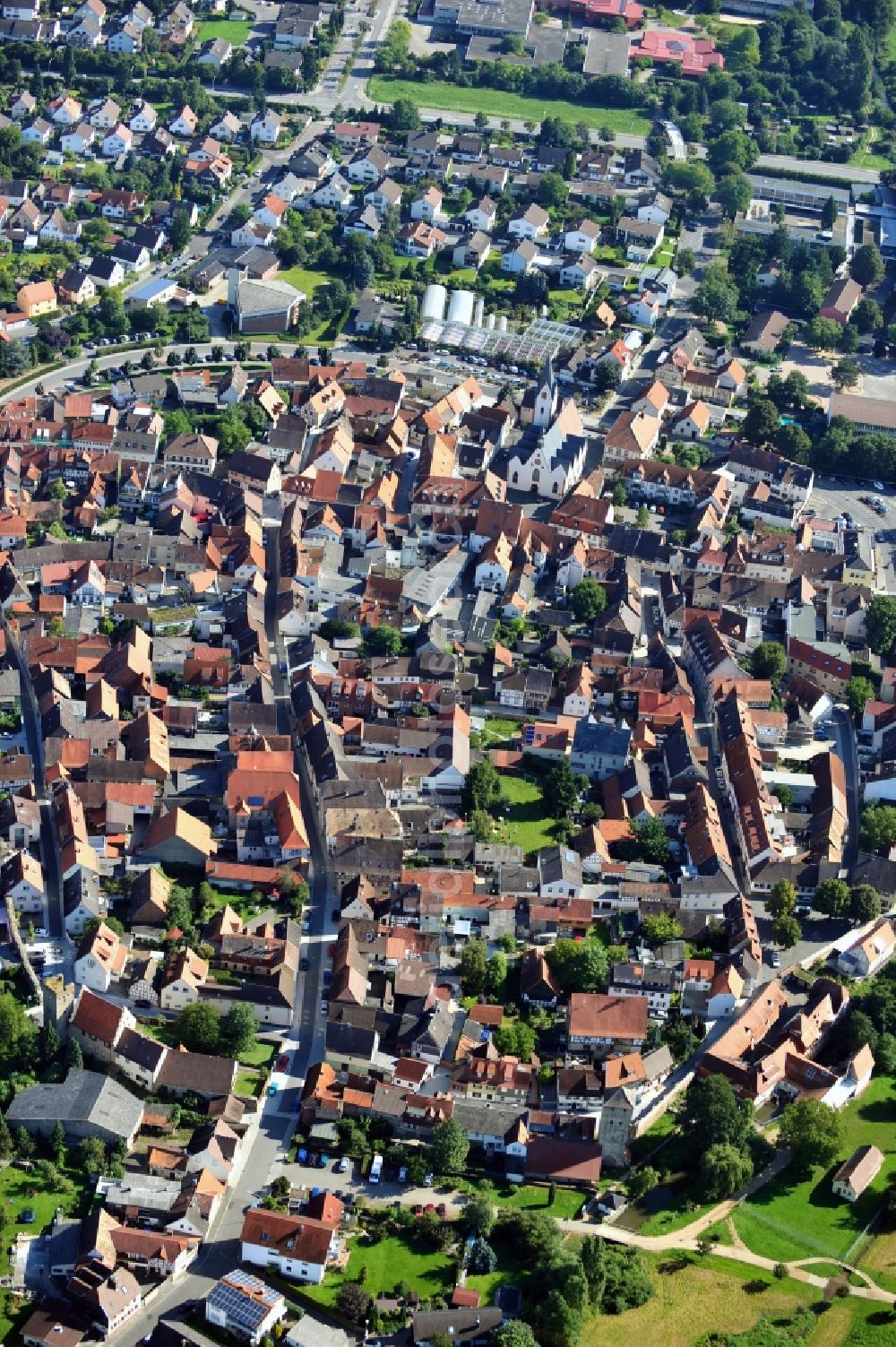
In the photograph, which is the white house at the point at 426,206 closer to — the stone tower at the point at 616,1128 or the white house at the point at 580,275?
the white house at the point at 580,275

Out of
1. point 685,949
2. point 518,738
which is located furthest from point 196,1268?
point 518,738

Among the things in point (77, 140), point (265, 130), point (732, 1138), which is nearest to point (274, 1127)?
point (732, 1138)

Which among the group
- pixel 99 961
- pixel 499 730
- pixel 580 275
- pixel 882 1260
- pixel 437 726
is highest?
pixel 580 275

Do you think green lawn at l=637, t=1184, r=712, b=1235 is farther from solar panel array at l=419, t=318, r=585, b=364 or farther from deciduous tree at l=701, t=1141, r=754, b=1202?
solar panel array at l=419, t=318, r=585, b=364

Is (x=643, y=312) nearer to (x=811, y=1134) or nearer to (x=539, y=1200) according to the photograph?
(x=811, y=1134)

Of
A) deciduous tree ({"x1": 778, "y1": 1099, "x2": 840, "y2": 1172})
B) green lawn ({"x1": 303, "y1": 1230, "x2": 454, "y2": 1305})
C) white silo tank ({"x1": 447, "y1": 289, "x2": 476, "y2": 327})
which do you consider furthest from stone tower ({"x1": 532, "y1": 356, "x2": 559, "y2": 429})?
green lawn ({"x1": 303, "y1": 1230, "x2": 454, "y2": 1305})

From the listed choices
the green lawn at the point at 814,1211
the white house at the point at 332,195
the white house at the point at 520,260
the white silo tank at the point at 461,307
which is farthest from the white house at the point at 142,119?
the green lawn at the point at 814,1211
